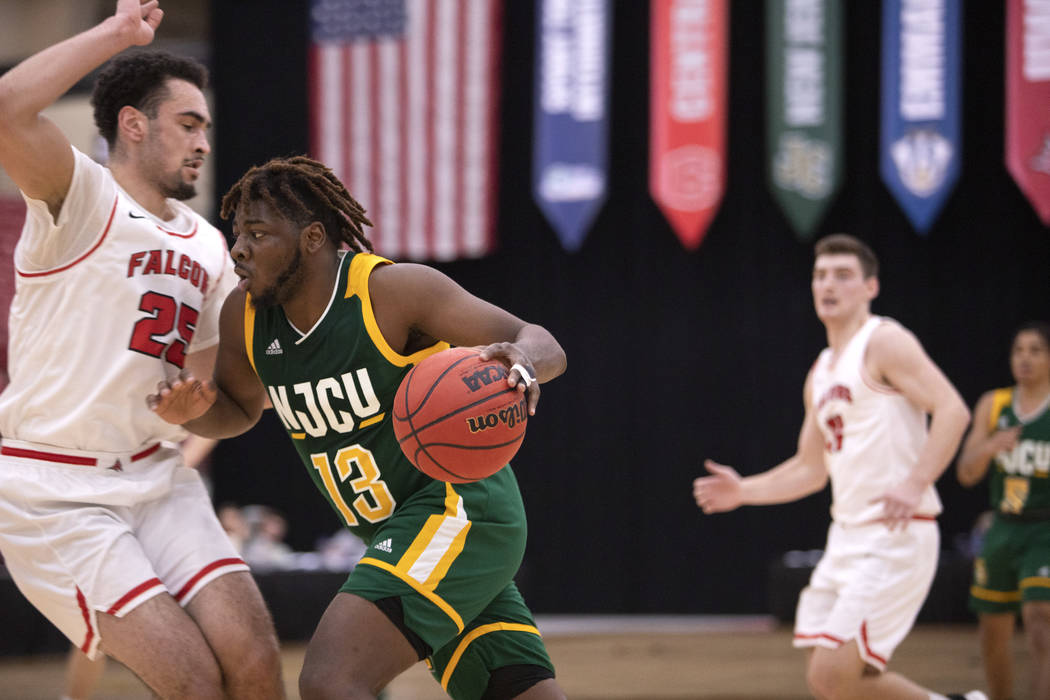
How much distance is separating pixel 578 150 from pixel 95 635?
7.83 metres

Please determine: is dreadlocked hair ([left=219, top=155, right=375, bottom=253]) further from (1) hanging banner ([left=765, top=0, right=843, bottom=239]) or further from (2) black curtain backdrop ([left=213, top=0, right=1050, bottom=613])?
(2) black curtain backdrop ([left=213, top=0, right=1050, bottom=613])

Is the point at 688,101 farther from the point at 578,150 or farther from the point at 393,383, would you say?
the point at 393,383

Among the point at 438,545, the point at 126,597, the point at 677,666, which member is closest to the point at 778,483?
the point at 438,545

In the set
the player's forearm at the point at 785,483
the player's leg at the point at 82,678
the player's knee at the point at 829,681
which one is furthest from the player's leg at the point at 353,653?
the player's leg at the point at 82,678

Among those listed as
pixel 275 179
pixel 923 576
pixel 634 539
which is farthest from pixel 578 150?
pixel 275 179

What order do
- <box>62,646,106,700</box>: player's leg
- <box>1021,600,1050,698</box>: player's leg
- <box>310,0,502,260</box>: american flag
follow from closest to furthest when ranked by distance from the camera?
<box>1021,600,1050,698</box>: player's leg → <box>62,646,106,700</box>: player's leg → <box>310,0,502,260</box>: american flag

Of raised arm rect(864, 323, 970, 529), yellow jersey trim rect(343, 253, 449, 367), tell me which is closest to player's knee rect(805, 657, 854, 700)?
raised arm rect(864, 323, 970, 529)

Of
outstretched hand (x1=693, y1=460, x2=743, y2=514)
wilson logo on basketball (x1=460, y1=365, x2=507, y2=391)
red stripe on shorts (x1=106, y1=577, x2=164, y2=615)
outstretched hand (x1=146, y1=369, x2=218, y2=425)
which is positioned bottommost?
outstretched hand (x1=693, y1=460, x2=743, y2=514)

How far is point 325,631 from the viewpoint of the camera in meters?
2.74

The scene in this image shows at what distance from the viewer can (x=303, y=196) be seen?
122 inches

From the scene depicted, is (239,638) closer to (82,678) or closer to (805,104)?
(82,678)

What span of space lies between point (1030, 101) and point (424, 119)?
5107mm

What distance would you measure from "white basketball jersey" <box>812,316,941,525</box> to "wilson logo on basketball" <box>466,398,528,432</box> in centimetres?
249

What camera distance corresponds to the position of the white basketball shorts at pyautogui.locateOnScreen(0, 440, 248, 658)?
2.94 metres
